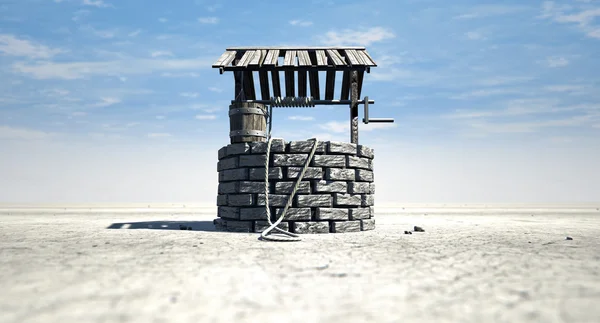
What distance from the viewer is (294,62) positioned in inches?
366

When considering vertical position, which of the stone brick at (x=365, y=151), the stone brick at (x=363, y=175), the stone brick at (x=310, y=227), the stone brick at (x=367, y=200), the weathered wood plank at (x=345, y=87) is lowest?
the stone brick at (x=310, y=227)

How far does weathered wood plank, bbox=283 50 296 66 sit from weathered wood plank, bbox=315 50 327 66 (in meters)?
0.53

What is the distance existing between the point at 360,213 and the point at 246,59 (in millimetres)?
4117

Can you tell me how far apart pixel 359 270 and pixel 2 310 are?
3133 mm

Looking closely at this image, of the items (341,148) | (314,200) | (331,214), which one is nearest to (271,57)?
(341,148)

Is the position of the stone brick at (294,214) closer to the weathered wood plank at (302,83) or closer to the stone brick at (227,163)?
the stone brick at (227,163)

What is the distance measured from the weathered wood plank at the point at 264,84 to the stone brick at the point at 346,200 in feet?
10.2

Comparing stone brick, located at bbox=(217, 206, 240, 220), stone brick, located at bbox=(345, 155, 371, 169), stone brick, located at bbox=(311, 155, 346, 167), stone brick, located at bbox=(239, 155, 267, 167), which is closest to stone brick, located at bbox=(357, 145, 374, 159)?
stone brick, located at bbox=(345, 155, 371, 169)

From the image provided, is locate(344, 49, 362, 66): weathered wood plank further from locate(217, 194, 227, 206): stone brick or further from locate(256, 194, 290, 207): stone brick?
locate(217, 194, 227, 206): stone brick

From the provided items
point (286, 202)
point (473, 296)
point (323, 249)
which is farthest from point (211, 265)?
point (286, 202)

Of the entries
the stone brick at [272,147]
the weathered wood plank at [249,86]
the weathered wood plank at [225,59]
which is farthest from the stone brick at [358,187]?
the weathered wood plank at [225,59]

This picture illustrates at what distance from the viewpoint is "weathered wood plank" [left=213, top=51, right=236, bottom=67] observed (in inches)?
355

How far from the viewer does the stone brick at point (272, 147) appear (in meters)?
8.27

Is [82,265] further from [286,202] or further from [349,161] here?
[349,161]
